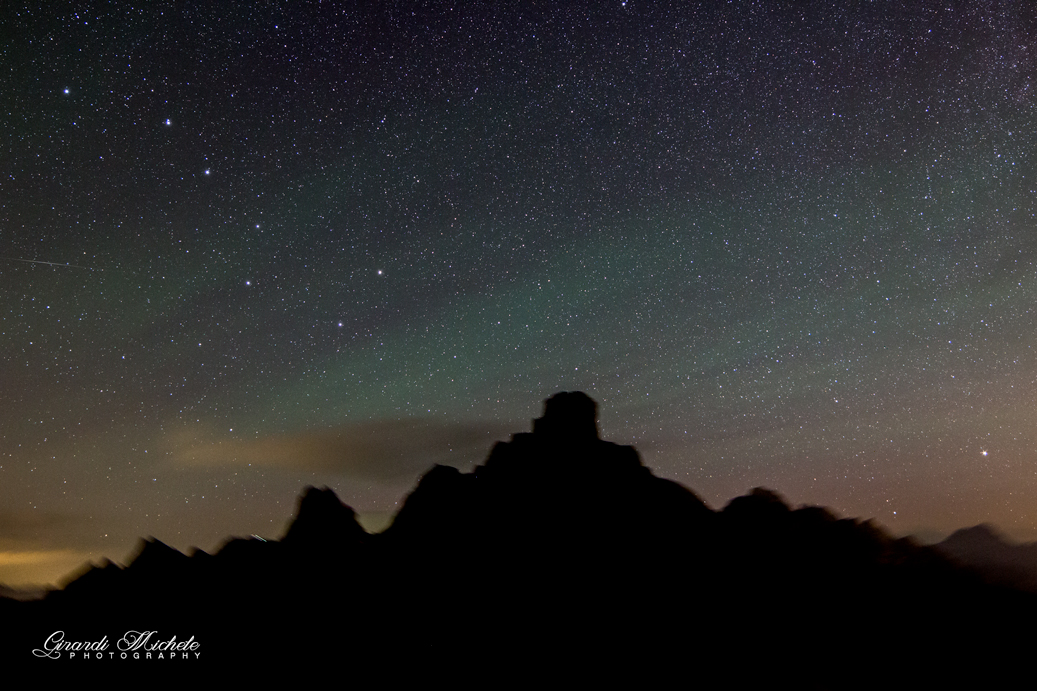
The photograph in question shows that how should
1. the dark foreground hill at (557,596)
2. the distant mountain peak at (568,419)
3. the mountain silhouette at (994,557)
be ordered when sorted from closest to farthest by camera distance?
1. the dark foreground hill at (557,596)
2. the mountain silhouette at (994,557)
3. the distant mountain peak at (568,419)

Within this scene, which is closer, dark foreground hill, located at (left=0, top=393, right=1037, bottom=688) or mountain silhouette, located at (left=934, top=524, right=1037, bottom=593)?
dark foreground hill, located at (left=0, top=393, right=1037, bottom=688)

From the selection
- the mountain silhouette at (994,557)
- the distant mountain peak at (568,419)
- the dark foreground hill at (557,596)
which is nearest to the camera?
the dark foreground hill at (557,596)

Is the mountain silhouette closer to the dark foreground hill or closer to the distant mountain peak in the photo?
the dark foreground hill

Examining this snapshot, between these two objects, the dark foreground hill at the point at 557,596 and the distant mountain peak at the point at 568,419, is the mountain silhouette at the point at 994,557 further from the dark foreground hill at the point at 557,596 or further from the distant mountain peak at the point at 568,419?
the distant mountain peak at the point at 568,419

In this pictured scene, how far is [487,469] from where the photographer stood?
65.9m

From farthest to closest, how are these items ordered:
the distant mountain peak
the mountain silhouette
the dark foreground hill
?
the distant mountain peak → the mountain silhouette → the dark foreground hill

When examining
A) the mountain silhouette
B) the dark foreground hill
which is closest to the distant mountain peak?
the dark foreground hill

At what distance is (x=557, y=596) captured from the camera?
160 feet

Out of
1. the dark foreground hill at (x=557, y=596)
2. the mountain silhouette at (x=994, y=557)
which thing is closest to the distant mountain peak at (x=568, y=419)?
the dark foreground hill at (x=557, y=596)

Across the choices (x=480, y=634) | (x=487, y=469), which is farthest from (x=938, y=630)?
(x=487, y=469)

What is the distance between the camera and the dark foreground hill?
4153 cm

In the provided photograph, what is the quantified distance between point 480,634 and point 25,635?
107ft

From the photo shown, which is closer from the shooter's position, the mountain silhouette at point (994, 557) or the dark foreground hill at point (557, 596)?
the dark foreground hill at point (557, 596)

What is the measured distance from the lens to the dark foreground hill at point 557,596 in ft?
136
